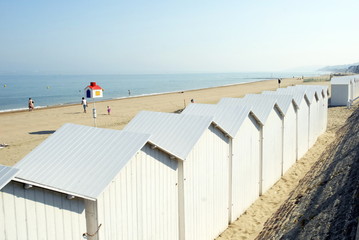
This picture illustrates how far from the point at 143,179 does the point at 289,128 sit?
31.6 feet

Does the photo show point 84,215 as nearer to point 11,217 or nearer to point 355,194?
point 11,217

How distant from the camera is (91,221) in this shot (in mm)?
5441

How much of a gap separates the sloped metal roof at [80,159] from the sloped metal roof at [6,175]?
120 millimetres

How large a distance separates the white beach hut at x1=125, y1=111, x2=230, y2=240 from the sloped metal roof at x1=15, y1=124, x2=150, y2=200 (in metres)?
0.87

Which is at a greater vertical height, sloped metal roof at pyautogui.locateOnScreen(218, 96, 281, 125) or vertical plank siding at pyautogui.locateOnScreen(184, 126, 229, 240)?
sloped metal roof at pyautogui.locateOnScreen(218, 96, 281, 125)

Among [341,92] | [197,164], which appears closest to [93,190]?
[197,164]

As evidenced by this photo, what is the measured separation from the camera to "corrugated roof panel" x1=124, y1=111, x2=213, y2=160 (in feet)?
23.9

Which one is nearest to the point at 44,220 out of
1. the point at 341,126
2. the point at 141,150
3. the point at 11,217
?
the point at 11,217

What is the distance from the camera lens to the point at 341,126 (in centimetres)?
2328

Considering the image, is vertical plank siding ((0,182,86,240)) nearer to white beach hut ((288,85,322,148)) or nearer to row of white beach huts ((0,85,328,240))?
row of white beach huts ((0,85,328,240))

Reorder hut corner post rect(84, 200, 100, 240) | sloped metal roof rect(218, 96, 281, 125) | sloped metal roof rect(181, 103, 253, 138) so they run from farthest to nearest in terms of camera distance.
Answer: sloped metal roof rect(218, 96, 281, 125) → sloped metal roof rect(181, 103, 253, 138) → hut corner post rect(84, 200, 100, 240)

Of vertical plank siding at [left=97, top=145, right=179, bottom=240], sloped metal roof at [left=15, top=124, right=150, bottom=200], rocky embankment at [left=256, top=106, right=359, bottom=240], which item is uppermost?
sloped metal roof at [left=15, top=124, right=150, bottom=200]

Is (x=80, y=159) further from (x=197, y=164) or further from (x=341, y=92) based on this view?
(x=341, y=92)

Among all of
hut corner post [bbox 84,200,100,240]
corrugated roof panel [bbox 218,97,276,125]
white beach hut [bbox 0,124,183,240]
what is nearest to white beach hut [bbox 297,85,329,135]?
corrugated roof panel [bbox 218,97,276,125]
